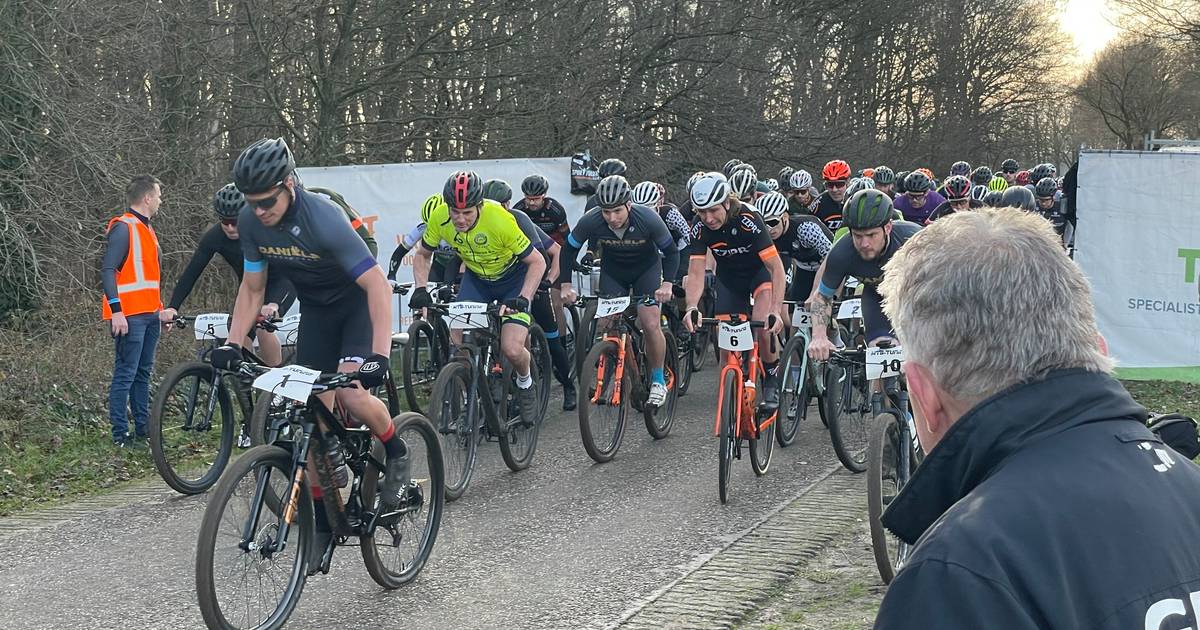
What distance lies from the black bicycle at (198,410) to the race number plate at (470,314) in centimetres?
136

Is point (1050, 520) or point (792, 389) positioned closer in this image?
point (1050, 520)

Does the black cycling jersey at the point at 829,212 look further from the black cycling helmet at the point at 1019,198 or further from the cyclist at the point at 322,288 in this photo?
the cyclist at the point at 322,288

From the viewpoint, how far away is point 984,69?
44.3 metres

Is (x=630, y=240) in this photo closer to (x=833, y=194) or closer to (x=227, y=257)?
(x=227, y=257)

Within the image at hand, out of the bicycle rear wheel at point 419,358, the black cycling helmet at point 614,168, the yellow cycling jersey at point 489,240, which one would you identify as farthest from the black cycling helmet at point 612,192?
the black cycling helmet at point 614,168

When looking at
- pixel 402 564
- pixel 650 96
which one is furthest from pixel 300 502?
pixel 650 96

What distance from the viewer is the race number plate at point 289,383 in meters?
5.34

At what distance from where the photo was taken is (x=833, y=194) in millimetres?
13625

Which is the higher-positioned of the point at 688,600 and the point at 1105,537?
the point at 1105,537

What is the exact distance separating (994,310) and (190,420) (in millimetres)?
7466

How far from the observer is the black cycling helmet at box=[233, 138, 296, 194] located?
19.0ft

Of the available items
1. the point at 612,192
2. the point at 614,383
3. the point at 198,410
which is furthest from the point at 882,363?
the point at 198,410

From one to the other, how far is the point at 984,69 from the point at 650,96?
82.2 feet

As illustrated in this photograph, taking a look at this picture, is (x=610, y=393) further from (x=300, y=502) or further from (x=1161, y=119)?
(x=1161, y=119)
